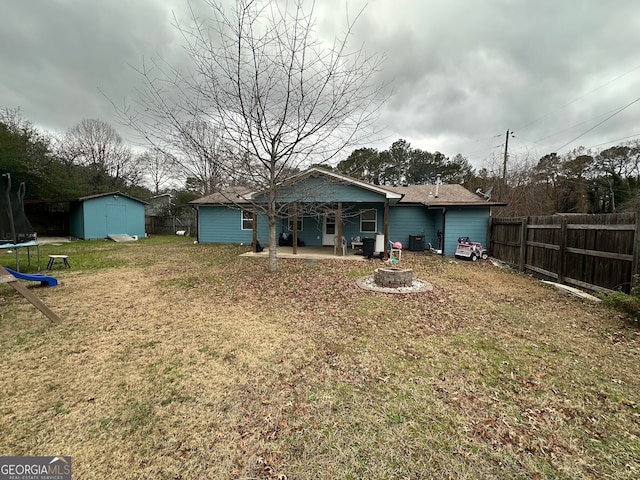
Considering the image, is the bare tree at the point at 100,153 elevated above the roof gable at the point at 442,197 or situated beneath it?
elevated above

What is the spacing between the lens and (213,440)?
2.04 meters

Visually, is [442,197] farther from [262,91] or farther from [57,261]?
[57,261]

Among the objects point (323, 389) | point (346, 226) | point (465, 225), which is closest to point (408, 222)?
point (465, 225)

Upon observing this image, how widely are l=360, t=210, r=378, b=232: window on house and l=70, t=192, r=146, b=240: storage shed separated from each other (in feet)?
56.3

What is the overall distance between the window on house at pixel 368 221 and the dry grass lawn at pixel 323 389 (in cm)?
882

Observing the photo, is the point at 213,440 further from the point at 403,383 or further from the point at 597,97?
the point at 597,97

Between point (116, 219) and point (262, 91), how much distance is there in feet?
59.8

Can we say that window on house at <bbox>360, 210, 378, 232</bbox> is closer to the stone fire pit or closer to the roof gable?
the roof gable

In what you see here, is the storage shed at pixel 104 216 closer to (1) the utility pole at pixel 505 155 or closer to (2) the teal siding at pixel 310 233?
(2) the teal siding at pixel 310 233

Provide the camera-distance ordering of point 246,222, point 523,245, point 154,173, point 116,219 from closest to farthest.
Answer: point 523,245 → point 246,222 → point 116,219 → point 154,173

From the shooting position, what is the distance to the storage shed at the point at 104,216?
17859mm

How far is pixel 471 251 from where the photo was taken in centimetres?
1109

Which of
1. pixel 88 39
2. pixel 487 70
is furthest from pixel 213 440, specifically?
pixel 487 70

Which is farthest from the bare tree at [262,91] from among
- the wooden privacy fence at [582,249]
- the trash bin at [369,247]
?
the wooden privacy fence at [582,249]
